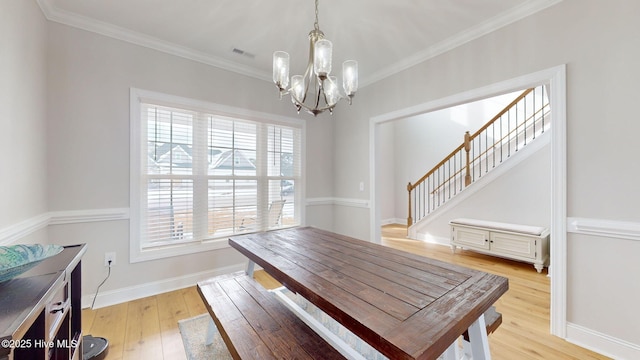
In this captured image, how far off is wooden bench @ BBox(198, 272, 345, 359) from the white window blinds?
132 centimetres

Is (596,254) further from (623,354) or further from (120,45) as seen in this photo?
(120,45)

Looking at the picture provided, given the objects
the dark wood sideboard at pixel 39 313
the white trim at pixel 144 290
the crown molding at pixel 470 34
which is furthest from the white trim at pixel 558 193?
the white trim at pixel 144 290

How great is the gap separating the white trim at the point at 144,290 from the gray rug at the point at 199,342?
27.5 inches

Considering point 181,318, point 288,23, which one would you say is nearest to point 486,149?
point 288,23

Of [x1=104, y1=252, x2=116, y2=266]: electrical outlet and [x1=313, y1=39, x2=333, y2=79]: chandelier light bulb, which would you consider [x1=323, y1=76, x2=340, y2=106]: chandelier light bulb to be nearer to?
[x1=313, y1=39, x2=333, y2=79]: chandelier light bulb

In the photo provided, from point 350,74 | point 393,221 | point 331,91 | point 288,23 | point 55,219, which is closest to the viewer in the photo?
point 350,74

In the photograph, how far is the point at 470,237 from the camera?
390cm

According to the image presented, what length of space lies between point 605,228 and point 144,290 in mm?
3931

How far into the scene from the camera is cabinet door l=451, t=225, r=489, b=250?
373 centimetres

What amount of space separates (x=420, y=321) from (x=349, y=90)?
1.51m

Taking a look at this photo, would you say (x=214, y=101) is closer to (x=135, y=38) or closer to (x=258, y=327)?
(x=135, y=38)

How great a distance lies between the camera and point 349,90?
1.83 metres

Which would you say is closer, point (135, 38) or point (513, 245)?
point (135, 38)

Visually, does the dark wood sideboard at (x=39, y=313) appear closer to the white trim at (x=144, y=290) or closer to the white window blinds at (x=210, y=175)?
the white trim at (x=144, y=290)
